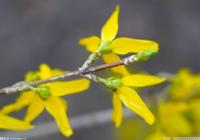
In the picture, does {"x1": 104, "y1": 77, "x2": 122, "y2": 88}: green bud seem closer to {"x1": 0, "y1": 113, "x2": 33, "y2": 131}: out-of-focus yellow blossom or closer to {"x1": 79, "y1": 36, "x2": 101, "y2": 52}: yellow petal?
{"x1": 79, "y1": 36, "x2": 101, "y2": 52}: yellow petal

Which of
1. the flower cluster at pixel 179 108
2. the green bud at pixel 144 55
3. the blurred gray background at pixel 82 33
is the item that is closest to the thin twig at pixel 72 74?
the green bud at pixel 144 55

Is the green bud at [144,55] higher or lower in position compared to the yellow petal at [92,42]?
lower

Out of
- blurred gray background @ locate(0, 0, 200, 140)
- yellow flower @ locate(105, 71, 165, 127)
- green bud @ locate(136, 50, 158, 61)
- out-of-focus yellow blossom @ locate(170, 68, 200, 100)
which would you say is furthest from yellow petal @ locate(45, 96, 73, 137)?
blurred gray background @ locate(0, 0, 200, 140)

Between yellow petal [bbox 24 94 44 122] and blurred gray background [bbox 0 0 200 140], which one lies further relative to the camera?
blurred gray background [bbox 0 0 200 140]

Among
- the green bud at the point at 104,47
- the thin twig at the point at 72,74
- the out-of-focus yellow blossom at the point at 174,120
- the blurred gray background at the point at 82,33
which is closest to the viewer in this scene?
the thin twig at the point at 72,74

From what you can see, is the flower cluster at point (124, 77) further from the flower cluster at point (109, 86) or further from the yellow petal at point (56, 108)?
the yellow petal at point (56, 108)

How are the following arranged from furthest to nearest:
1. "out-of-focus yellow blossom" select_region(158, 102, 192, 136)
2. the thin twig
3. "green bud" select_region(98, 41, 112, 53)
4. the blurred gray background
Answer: the blurred gray background → "out-of-focus yellow blossom" select_region(158, 102, 192, 136) → "green bud" select_region(98, 41, 112, 53) → the thin twig

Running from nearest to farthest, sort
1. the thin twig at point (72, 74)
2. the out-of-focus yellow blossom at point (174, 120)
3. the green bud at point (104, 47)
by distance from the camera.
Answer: the thin twig at point (72, 74), the green bud at point (104, 47), the out-of-focus yellow blossom at point (174, 120)
